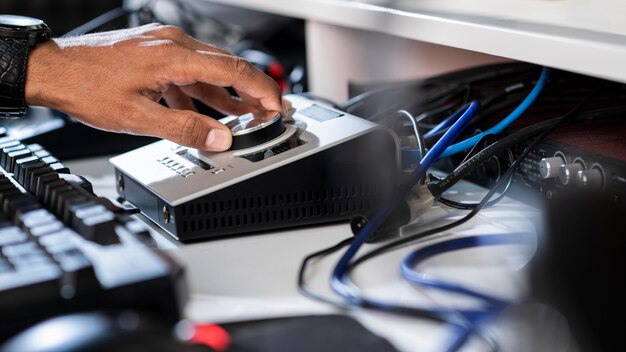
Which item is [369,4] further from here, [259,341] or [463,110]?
[259,341]

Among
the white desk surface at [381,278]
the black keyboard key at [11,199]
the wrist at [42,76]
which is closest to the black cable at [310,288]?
the white desk surface at [381,278]

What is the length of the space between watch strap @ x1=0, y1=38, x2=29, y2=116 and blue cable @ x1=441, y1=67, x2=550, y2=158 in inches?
16.3

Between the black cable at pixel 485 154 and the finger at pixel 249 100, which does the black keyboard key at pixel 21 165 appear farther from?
the black cable at pixel 485 154

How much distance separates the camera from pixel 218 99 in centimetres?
94

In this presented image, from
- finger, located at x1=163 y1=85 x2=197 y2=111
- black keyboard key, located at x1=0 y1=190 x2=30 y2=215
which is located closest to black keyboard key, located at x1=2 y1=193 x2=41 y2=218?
black keyboard key, located at x1=0 y1=190 x2=30 y2=215

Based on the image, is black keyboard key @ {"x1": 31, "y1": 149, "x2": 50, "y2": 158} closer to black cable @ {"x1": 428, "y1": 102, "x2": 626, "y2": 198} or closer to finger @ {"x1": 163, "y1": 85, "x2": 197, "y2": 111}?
finger @ {"x1": 163, "y1": 85, "x2": 197, "y2": 111}

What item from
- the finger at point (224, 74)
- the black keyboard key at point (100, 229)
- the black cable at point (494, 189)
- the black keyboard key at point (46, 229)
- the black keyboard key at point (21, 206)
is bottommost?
the black cable at point (494, 189)

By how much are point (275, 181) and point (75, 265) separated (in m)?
0.26

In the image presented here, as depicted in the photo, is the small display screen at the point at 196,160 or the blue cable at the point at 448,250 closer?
the blue cable at the point at 448,250

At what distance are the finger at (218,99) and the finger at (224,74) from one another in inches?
4.2

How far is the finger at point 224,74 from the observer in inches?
31.4

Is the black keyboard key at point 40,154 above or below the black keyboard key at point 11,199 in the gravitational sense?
below

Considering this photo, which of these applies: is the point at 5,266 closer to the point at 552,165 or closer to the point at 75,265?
the point at 75,265

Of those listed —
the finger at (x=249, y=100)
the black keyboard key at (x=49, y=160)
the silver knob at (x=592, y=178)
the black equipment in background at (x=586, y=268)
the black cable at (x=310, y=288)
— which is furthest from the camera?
the finger at (x=249, y=100)
